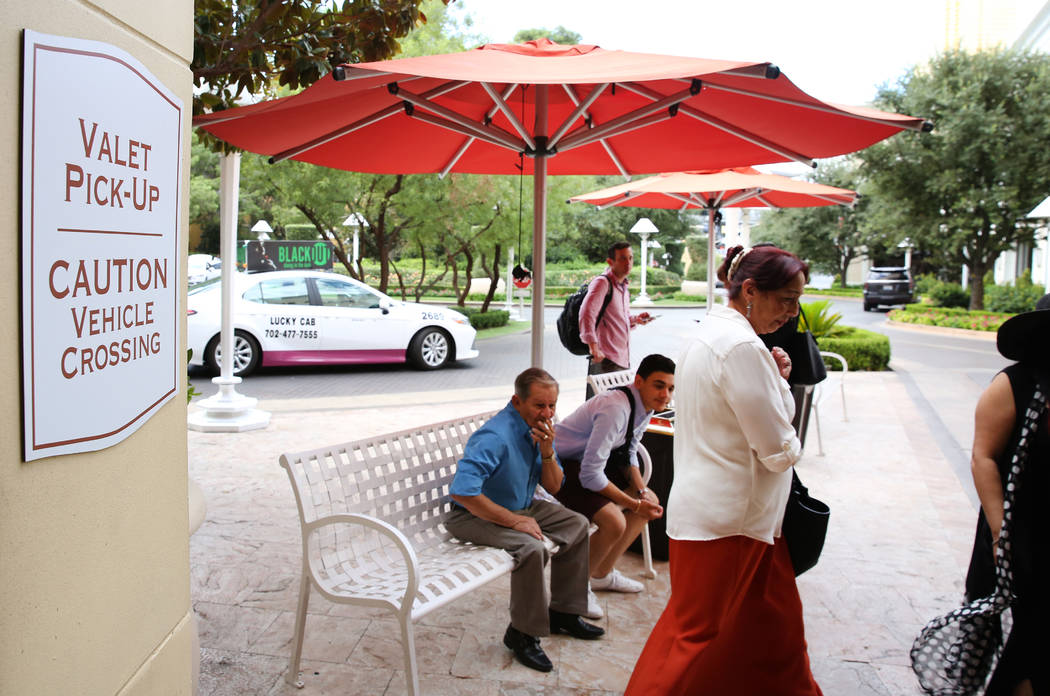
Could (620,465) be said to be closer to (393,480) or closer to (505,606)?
(505,606)

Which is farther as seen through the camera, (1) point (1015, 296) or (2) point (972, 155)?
(1) point (1015, 296)

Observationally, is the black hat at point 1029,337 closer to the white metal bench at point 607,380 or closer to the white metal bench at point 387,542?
the white metal bench at point 387,542

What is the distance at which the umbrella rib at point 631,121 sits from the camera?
412 cm

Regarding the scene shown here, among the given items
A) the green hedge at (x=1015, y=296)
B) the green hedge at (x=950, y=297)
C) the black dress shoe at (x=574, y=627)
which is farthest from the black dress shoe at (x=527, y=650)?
the green hedge at (x=950, y=297)

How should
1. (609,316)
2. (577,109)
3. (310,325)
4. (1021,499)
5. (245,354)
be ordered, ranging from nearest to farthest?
(1021,499)
(577,109)
(609,316)
(245,354)
(310,325)

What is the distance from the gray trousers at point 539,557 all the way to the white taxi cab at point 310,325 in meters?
9.23

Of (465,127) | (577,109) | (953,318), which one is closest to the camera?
(577,109)

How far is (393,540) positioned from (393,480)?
62cm

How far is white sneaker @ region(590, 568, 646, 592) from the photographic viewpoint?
4.21 metres

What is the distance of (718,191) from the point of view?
10289 millimetres

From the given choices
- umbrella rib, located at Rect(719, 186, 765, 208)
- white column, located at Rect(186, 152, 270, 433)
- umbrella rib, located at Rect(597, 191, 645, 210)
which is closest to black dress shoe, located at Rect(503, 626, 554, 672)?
white column, located at Rect(186, 152, 270, 433)

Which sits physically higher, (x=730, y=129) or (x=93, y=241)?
(x=730, y=129)

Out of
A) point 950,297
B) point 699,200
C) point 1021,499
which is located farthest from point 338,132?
point 950,297

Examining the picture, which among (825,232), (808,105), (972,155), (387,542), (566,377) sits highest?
(972,155)
